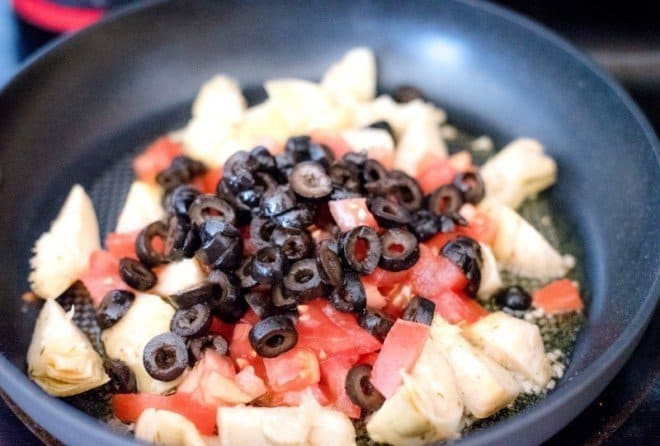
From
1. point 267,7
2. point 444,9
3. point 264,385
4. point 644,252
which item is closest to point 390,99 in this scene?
point 444,9

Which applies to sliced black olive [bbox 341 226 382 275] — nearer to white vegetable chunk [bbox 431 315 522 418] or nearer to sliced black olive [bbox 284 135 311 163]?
white vegetable chunk [bbox 431 315 522 418]

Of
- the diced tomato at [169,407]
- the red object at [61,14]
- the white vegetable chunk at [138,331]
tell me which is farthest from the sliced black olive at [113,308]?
the red object at [61,14]

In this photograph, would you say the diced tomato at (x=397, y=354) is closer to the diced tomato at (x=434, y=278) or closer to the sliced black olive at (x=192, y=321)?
the diced tomato at (x=434, y=278)

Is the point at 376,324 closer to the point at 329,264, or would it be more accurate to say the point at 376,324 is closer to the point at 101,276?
the point at 329,264

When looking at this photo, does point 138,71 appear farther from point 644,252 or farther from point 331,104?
point 644,252

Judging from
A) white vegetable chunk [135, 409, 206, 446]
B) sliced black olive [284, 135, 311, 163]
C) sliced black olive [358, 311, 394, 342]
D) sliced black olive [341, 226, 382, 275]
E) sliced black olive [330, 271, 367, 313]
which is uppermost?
sliced black olive [284, 135, 311, 163]

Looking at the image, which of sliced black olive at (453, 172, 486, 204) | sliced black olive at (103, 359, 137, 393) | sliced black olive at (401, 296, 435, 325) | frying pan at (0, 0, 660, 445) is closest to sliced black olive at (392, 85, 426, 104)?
frying pan at (0, 0, 660, 445)
